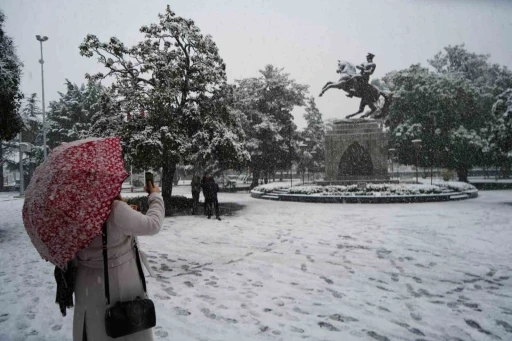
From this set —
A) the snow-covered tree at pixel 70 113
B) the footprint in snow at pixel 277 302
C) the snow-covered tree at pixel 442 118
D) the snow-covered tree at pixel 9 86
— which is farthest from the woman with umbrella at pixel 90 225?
the snow-covered tree at pixel 70 113

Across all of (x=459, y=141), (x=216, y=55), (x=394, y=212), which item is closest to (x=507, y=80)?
(x=459, y=141)

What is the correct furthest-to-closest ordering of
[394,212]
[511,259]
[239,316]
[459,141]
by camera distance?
[459,141] < [394,212] < [511,259] < [239,316]

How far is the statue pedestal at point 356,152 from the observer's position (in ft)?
74.9

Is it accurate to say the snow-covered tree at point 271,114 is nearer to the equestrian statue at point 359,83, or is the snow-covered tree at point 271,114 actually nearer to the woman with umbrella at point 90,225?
the equestrian statue at point 359,83

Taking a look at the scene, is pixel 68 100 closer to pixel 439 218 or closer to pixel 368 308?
pixel 439 218

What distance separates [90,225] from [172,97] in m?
12.5

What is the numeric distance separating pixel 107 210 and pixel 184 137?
12558mm

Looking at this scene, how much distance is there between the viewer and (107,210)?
2129 millimetres

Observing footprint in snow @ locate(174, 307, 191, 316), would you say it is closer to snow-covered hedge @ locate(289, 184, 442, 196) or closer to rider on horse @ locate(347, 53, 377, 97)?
snow-covered hedge @ locate(289, 184, 442, 196)

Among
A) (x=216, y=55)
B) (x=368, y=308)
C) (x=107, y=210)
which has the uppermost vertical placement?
(x=216, y=55)

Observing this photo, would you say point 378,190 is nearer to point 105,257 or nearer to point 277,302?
point 277,302

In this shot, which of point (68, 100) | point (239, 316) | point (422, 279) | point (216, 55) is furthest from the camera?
point (68, 100)

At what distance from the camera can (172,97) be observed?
1395cm

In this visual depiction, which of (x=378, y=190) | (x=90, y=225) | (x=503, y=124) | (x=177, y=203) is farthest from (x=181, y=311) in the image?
(x=503, y=124)
